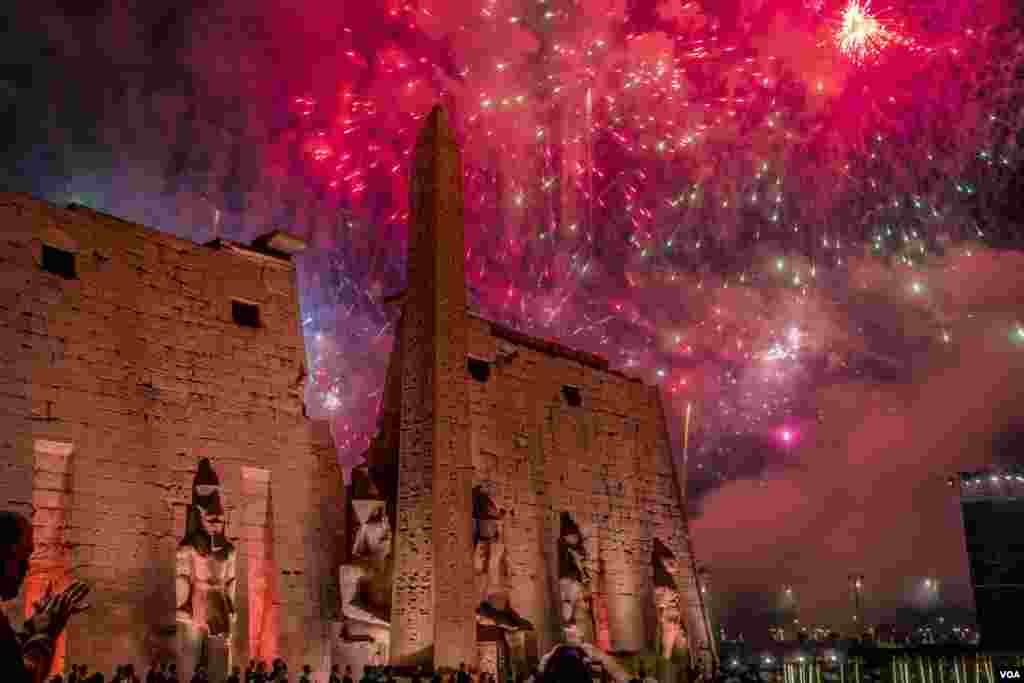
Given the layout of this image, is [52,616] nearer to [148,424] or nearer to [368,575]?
[148,424]

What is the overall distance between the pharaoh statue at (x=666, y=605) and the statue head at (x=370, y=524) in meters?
6.14

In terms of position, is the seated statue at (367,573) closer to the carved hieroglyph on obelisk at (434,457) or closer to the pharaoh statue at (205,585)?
the carved hieroglyph on obelisk at (434,457)

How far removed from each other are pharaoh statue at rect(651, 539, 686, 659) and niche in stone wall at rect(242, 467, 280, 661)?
7144mm

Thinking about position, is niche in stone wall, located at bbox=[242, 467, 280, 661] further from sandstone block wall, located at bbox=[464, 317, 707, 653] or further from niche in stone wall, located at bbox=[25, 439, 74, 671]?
sandstone block wall, located at bbox=[464, 317, 707, 653]

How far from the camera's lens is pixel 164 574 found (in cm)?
1234

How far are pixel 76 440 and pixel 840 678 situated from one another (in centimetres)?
892

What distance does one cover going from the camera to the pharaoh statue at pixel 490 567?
591 inches

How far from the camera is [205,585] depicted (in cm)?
1199

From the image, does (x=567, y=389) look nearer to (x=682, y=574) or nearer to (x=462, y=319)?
(x=682, y=574)

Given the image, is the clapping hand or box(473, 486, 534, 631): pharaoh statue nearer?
the clapping hand

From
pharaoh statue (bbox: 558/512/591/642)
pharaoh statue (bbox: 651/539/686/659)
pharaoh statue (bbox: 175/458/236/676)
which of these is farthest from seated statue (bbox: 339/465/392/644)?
pharaoh statue (bbox: 651/539/686/659)

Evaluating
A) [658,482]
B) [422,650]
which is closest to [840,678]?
[422,650]

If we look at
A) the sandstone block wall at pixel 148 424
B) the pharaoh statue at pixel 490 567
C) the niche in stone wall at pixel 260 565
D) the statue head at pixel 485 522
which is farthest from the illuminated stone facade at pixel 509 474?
the niche in stone wall at pixel 260 565

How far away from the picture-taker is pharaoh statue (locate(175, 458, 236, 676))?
11.8 m
